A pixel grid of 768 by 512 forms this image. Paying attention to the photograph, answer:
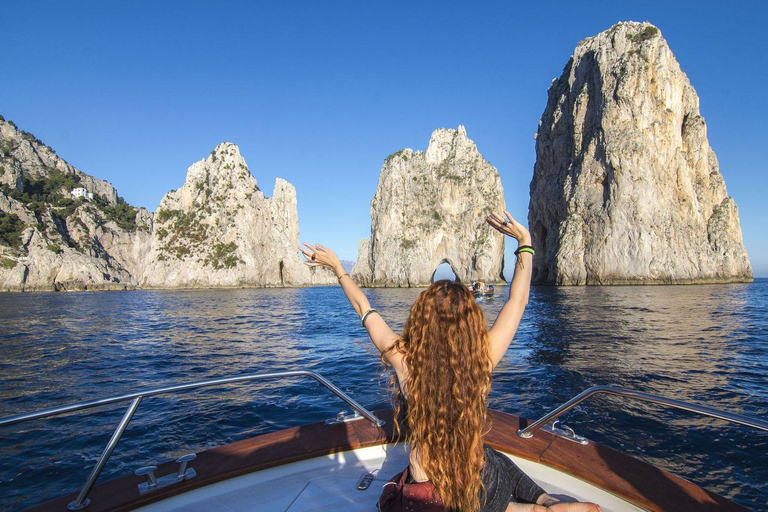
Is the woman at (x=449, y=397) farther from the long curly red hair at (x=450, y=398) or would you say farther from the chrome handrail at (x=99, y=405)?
the chrome handrail at (x=99, y=405)

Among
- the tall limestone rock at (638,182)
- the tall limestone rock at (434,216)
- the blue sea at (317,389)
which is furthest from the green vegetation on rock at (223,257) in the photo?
→ the blue sea at (317,389)

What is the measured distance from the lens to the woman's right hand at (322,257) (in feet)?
7.28

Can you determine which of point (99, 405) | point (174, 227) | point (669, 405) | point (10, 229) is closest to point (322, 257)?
point (99, 405)

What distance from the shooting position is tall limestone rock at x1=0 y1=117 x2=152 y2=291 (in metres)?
71.0

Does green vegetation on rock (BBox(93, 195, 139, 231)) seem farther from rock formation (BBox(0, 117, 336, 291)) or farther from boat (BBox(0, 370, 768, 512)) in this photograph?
boat (BBox(0, 370, 768, 512))

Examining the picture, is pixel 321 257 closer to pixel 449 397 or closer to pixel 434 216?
pixel 449 397

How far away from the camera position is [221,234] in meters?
91.8

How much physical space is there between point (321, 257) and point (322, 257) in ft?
0.06

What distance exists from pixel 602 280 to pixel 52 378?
210 feet

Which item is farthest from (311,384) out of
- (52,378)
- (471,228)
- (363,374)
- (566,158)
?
(471,228)

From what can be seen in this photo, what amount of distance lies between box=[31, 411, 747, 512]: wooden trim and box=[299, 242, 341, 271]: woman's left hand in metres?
1.41

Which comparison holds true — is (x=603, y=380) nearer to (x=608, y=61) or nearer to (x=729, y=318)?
(x=729, y=318)

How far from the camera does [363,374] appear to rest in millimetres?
10102

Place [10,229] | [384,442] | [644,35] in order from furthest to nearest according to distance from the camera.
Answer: [10,229]
[644,35]
[384,442]
